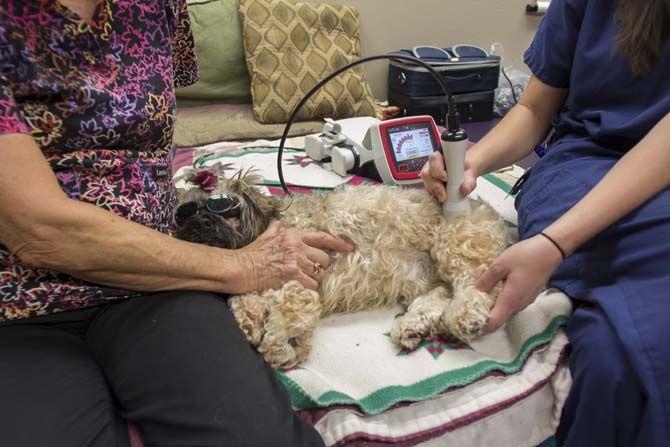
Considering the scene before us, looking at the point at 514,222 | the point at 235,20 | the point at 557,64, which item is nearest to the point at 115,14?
the point at 557,64

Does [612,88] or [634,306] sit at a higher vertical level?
[612,88]

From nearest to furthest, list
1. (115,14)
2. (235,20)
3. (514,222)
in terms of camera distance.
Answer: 1. (115,14)
2. (514,222)
3. (235,20)

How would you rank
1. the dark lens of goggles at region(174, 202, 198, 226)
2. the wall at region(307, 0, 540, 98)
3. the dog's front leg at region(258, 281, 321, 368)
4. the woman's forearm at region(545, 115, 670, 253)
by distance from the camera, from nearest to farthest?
the woman's forearm at region(545, 115, 670, 253) < the dog's front leg at region(258, 281, 321, 368) < the dark lens of goggles at region(174, 202, 198, 226) < the wall at region(307, 0, 540, 98)

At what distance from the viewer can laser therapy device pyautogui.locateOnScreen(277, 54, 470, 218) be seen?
1.15 meters

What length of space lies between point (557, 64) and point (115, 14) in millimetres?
1104

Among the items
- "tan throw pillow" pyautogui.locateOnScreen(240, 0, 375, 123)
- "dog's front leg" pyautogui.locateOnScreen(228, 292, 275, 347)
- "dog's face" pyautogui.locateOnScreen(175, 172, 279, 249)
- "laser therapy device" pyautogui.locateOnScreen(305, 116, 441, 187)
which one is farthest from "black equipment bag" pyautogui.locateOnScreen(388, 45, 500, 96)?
"dog's front leg" pyautogui.locateOnScreen(228, 292, 275, 347)

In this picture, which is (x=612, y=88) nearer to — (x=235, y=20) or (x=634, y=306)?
(x=634, y=306)

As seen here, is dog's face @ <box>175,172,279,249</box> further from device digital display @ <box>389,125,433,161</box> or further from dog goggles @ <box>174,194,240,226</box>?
device digital display @ <box>389,125,433,161</box>

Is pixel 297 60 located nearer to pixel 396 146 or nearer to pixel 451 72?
pixel 451 72

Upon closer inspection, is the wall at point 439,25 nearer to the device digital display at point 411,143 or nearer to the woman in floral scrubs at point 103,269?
the device digital display at point 411,143

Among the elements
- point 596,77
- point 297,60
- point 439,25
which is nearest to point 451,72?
point 439,25

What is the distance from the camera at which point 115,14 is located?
97 cm

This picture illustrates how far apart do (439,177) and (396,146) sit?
44 centimetres

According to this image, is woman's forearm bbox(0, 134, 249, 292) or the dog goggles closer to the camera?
woman's forearm bbox(0, 134, 249, 292)
